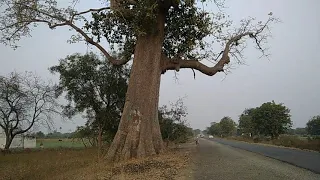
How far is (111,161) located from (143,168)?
9.07ft

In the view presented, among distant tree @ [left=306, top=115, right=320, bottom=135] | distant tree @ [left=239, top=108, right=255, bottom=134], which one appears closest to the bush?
distant tree @ [left=239, top=108, right=255, bottom=134]

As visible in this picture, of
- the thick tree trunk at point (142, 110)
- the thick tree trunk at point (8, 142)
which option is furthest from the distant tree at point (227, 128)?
the thick tree trunk at point (142, 110)

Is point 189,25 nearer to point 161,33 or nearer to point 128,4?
point 161,33

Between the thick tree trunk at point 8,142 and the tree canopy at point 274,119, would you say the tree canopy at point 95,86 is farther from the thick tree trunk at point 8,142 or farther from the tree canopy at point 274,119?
the tree canopy at point 274,119

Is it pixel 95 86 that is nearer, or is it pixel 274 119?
pixel 95 86

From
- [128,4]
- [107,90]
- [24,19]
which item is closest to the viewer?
[24,19]

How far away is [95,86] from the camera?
27.3 meters

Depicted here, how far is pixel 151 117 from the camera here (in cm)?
1473

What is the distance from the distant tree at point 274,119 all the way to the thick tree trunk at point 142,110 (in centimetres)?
4652

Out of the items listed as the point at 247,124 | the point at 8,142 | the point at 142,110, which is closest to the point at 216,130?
the point at 247,124

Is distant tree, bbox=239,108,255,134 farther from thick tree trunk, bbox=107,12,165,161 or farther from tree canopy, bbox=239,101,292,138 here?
thick tree trunk, bbox=107,12,165,161

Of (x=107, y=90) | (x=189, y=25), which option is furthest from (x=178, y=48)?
(x=107, y=90)

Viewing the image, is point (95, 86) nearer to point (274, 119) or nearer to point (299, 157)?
point (299, 157)

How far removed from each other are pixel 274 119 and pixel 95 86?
40.1 metres
